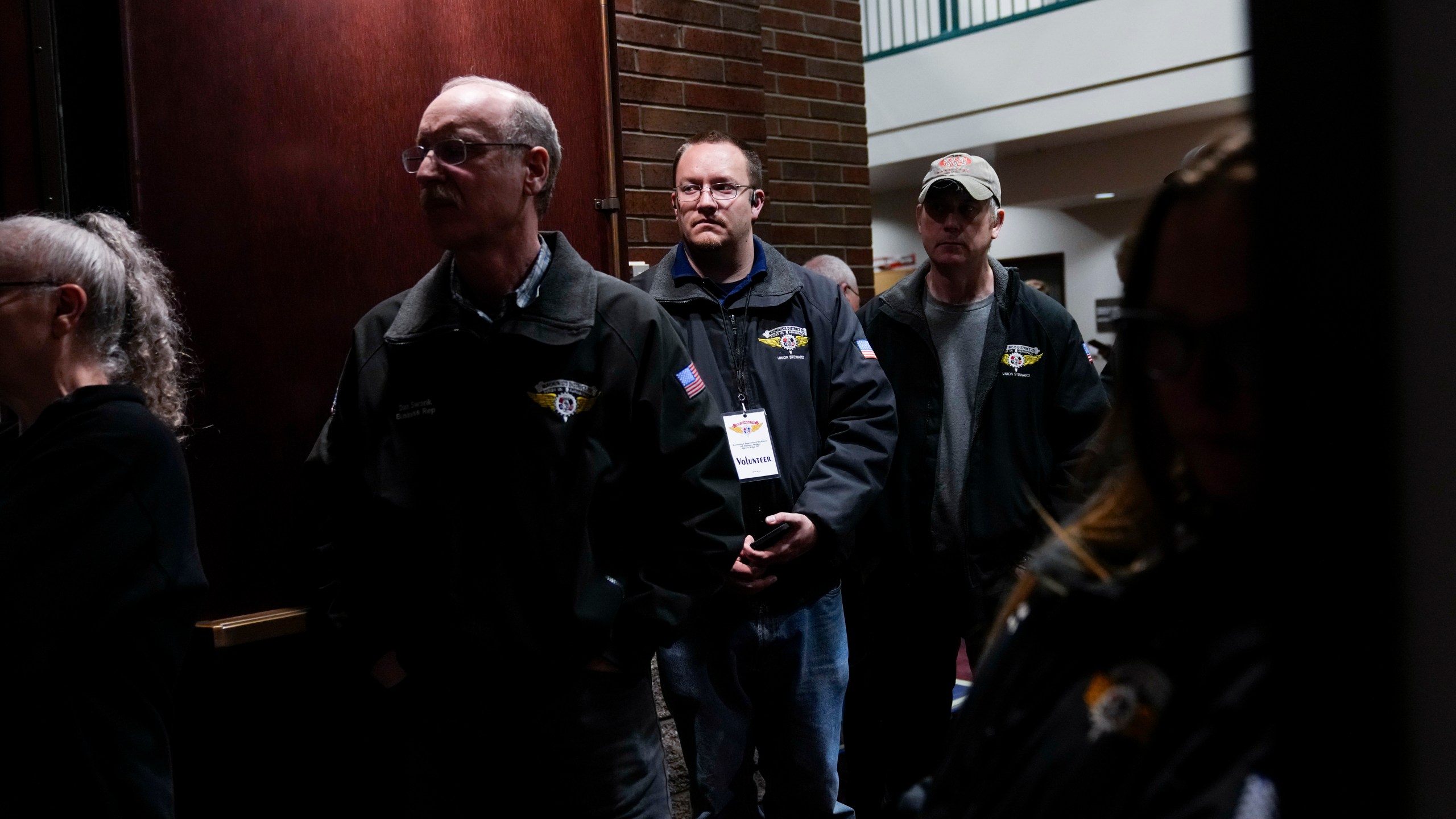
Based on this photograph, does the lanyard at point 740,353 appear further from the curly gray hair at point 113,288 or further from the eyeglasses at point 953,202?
the curly gray hair at point 113,288

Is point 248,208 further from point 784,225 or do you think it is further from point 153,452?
point 784,225

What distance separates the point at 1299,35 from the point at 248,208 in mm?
2916

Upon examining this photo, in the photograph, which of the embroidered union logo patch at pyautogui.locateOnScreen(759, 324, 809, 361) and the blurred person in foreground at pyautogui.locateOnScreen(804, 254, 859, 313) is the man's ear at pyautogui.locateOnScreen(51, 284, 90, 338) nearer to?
the embroidered union logo patch at pyautogui.locateOnScreen(759, 324, 809, 361)

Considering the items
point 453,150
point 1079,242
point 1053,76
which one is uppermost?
point 1053,76

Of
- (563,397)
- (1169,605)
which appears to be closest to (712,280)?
(563,397)

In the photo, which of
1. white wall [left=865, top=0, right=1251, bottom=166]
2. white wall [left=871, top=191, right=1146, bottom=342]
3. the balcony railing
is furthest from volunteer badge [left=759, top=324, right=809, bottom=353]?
white wall [left=871, top=191, right=1146, bottom=342]

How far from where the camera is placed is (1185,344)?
0.59 metres

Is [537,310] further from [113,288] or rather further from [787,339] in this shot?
[787,339]

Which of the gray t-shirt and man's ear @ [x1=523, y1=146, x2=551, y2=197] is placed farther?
the gray t-shirt

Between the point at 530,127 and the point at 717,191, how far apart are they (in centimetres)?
82

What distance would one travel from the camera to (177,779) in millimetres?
2775

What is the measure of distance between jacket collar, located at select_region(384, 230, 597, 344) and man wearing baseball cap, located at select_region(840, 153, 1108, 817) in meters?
1.29

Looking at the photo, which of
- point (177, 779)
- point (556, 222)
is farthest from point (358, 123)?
point (177, 779)

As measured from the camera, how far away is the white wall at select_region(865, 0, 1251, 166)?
970cm
